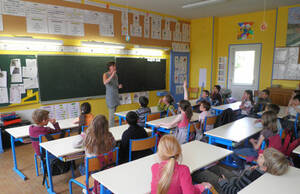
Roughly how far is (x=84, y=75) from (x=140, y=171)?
411 cm

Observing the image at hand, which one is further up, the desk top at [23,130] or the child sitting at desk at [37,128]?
the child sitting at desk at [37,128]

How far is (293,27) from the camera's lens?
632 centimetres

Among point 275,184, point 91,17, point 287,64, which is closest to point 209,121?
point 275,184

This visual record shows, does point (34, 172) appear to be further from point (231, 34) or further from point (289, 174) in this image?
point (231, 34)

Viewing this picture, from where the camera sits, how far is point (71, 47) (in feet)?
17.3

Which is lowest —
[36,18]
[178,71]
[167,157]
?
[167,157]

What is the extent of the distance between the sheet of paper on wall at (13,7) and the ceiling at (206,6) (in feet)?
7.09

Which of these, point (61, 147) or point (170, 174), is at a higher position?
point (170, 174)

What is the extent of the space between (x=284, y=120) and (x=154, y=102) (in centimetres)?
407

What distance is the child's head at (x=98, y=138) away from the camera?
223 centimetres

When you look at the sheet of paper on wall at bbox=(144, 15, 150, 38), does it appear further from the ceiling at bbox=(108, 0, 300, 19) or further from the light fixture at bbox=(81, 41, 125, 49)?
the light fixture at bbox=(81, 41, 125, 49)

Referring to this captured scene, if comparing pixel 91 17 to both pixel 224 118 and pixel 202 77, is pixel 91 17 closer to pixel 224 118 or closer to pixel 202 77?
pixel 224 118

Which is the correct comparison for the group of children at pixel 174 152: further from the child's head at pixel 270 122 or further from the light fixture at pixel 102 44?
the light fixture at pixel 102 44

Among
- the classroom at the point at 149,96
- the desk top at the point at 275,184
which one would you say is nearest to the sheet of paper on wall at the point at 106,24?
the classroom at the point at 149,96
